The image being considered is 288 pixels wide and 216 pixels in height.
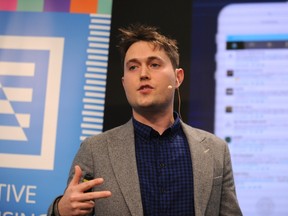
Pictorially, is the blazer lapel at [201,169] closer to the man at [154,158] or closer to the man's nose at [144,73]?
the man at [154,158]

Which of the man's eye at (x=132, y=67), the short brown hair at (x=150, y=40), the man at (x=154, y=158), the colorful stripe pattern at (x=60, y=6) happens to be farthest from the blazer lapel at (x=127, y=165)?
the colorful stripe pattern at (x=60, y=6)

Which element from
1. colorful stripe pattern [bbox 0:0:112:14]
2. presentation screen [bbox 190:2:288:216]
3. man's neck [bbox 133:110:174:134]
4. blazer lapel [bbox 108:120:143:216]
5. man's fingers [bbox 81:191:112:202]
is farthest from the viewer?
colorful stripe pattern [bbox 0:0:112:14]

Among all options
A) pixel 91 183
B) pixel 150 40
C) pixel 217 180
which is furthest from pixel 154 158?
pixel 150 40

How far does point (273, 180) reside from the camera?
2311 millimetres

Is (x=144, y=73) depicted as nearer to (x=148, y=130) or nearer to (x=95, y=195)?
(x=148, y=130)

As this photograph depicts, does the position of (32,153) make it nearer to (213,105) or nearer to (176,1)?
(213,105)

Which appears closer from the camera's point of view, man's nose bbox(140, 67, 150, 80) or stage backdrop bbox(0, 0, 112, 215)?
man's nose bbox(140, 67, 150, 80)

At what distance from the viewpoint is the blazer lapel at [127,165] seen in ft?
4.80

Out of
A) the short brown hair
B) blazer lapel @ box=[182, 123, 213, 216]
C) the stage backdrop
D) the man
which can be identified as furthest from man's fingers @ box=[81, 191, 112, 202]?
the stage backdrop

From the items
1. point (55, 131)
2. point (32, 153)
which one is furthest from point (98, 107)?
point (32, 153)

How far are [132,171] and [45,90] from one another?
4.04 feet

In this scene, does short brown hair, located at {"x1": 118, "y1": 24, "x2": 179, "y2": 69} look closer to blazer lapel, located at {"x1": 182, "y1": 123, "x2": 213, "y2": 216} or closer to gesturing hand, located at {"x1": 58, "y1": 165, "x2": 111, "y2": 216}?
blazer lapel, located at {"x1": 182, "y1": 123, "x2": 213, "y2": 216}

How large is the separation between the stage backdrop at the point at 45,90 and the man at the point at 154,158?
821 millimetres

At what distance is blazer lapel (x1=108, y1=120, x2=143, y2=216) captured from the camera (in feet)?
4.80
